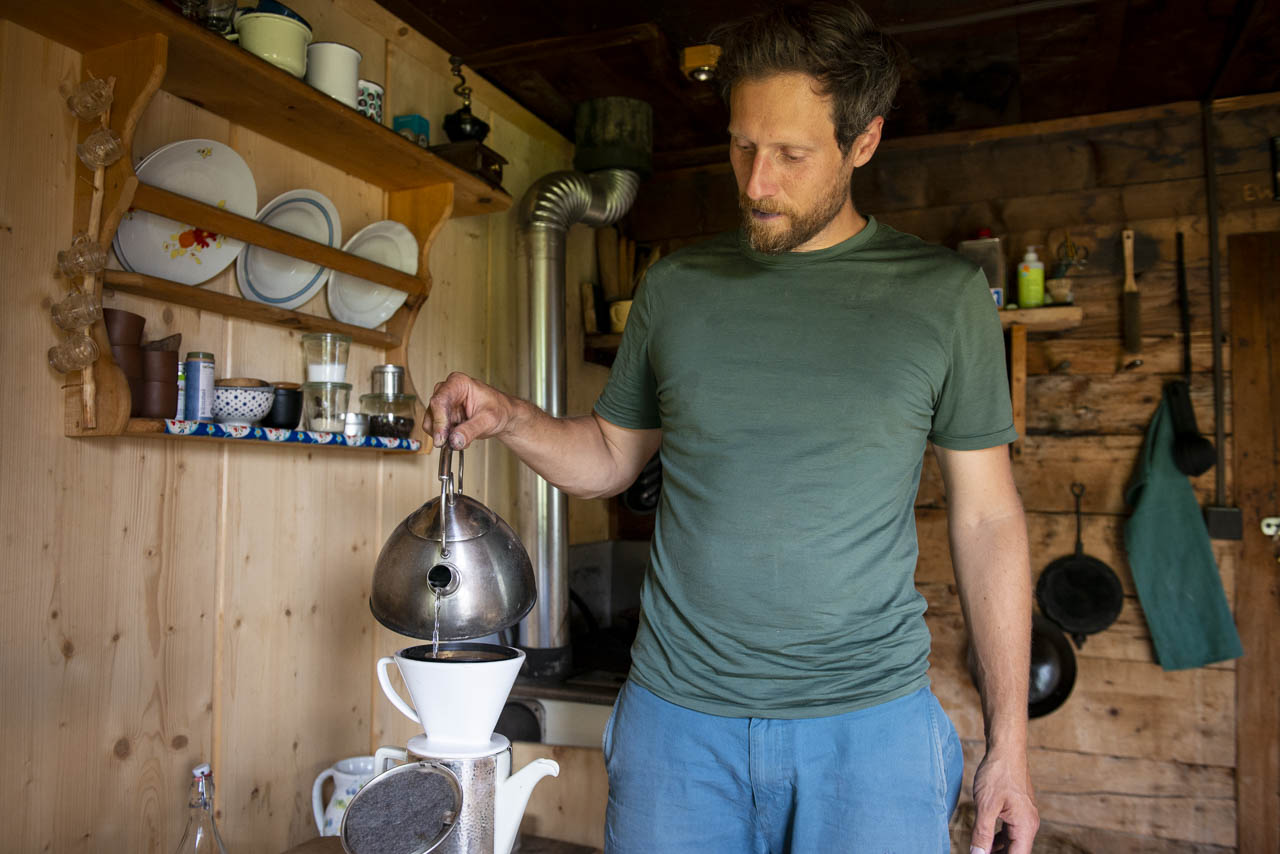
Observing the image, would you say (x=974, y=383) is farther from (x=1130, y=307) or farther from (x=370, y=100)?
(x=1130, y=307)

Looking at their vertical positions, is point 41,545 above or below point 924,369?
below

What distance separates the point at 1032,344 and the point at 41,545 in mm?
2476

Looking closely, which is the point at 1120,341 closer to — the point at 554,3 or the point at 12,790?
the point at 554,3

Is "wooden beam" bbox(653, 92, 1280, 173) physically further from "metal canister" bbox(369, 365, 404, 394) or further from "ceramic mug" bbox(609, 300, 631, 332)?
"metal canister" bbox(369, 365, 404, 394)

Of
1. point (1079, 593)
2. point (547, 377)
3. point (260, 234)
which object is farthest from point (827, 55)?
point (1079, 593)

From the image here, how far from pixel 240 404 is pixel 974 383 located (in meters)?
1.10

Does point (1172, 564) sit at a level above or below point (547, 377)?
below

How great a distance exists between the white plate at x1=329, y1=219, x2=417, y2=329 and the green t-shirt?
3.09 feet

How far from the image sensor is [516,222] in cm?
254

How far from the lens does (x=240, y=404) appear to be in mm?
1520

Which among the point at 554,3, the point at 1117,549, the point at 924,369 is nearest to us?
the point at 924,369

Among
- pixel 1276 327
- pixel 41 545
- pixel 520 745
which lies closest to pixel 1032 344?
pixel 1276 327

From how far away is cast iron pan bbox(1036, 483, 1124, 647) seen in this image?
2645mm

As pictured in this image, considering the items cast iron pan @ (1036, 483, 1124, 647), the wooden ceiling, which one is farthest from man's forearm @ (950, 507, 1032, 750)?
cast iron pan @ (1036, 483, 1124, 647)
